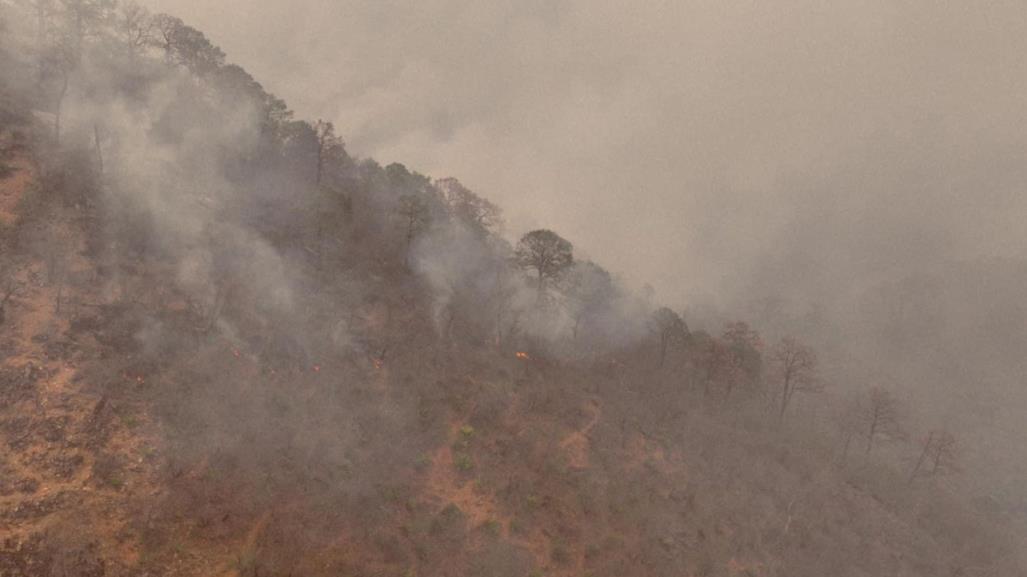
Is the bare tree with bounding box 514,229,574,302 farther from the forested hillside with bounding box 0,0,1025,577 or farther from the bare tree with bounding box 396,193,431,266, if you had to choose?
the bare tree with bounding box 396,193,431,266

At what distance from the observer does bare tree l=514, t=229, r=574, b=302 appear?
5412 cm

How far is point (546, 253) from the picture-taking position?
5416cm

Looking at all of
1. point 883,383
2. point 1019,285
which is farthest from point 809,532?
point 1019,285

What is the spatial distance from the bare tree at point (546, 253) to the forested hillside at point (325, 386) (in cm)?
25

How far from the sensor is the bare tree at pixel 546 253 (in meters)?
54.1

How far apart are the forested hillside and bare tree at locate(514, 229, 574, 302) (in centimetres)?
25

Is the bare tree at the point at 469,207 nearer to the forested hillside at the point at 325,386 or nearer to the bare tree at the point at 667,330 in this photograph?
the forested hillside at the point at 325,386

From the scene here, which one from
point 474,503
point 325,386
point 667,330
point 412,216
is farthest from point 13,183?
point 667,330

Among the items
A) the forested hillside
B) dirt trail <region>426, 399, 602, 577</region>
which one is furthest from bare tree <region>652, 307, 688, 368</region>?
dirt trail <region>426, 399, 602, 577</region>

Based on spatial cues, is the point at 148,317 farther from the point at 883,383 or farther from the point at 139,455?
the point at 883,383

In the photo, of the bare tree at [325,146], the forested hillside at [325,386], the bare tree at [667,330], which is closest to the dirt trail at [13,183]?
the forested hillside at [325,386]

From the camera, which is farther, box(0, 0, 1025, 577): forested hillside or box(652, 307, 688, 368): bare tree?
box(652, 307, 688, 368): bare tree

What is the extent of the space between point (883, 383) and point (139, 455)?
10980 cm

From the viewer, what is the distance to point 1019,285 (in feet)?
451
